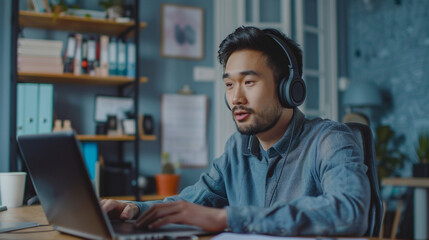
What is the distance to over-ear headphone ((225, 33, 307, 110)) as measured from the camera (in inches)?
50.3

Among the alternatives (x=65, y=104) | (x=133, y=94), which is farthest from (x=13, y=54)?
(x=133, y=94)

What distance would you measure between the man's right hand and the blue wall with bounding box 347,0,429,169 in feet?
13.6

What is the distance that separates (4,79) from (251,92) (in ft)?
8.04

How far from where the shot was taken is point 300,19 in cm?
400

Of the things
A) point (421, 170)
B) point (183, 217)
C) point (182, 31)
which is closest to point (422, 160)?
point (421, 170)

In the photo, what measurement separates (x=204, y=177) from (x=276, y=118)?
28 centimetres

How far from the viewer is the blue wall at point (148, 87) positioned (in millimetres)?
3271

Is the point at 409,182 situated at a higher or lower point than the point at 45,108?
lower

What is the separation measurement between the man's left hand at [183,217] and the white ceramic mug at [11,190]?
0.83m

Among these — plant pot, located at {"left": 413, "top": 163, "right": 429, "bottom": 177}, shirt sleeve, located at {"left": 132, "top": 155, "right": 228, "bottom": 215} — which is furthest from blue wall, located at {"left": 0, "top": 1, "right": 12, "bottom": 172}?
plant pot, located at {"left": 413, "top": 163, "right": 429, "bottom": 177}

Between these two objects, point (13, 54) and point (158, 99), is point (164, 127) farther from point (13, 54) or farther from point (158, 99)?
point (13, 54)

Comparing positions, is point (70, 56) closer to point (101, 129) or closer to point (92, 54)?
point (92, 54)

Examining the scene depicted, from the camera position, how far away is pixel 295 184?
1.21 m

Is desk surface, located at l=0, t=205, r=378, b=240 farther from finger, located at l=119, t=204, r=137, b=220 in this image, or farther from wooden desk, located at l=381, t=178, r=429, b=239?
wooden desk, located at l=381, t=178, r=429, b=239
